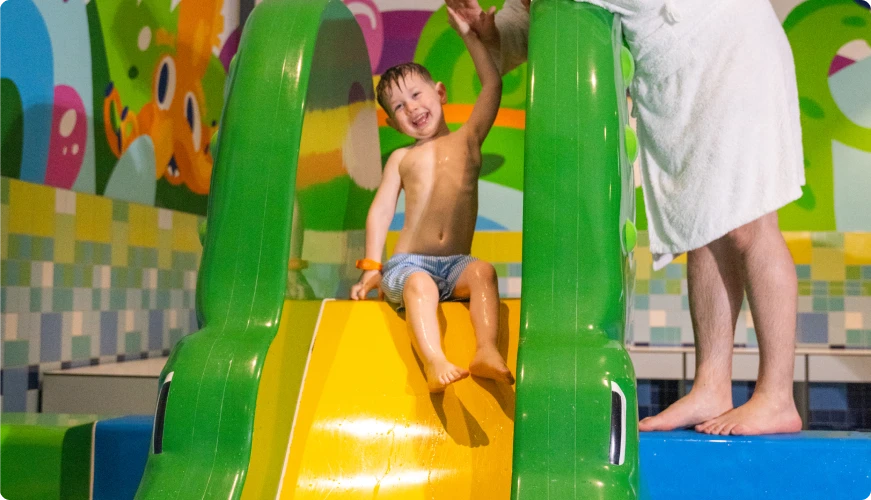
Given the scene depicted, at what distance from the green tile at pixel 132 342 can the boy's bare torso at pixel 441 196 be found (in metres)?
1.25

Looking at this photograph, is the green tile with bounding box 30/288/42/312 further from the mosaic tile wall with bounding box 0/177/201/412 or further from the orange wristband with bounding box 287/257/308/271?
the orange wristband with bounding box 287/257/308/271

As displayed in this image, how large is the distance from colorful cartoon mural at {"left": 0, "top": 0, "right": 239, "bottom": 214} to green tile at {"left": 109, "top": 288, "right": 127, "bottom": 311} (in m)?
0.27

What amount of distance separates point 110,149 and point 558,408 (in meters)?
1.77

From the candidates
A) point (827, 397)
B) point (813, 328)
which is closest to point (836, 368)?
point (827, 397)

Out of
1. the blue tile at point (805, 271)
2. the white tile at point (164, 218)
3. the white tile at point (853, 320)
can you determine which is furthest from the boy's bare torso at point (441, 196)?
the white tile at point (853, 320)

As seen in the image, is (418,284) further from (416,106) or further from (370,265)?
(416,106)

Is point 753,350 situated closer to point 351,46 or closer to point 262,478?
point 351,46

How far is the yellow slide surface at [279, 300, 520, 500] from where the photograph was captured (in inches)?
44.5

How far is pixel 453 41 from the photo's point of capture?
3250mm

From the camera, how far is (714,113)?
1319 millimetres

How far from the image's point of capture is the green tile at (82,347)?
Answer: 2223 millimetres

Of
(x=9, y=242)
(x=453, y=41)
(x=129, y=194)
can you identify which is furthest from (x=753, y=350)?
(x=9, y=242)

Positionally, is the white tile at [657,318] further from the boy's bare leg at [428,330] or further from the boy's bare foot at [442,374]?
the boy's bare foot at [442,374]

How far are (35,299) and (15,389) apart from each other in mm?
210
